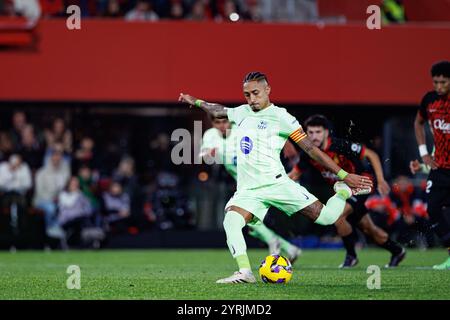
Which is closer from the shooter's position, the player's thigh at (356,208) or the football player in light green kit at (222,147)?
the player's thigh at (356,208)

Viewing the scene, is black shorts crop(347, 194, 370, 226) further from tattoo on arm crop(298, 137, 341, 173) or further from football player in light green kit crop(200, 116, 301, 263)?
tattoo on arm crop(298, 137, 341, 173)

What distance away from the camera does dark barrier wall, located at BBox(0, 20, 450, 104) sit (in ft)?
71.3

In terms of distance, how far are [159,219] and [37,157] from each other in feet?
9.66

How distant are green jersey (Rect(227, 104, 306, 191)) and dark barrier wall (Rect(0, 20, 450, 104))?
1153 cm

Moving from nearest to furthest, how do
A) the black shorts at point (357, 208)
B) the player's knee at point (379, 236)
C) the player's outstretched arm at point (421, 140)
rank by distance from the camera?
the player's outstretched arm at point (421, 140), the black shorts at point (357, 208), the player's knee at point (379, 236)

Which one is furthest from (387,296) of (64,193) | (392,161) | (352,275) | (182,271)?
(392,161)

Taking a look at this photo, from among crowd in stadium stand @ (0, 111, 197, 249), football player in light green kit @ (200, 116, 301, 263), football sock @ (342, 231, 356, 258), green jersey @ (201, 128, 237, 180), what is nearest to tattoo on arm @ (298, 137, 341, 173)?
football sock @ (342, 231, 356, 258)

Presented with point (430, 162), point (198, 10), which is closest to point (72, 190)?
point (198, 10)

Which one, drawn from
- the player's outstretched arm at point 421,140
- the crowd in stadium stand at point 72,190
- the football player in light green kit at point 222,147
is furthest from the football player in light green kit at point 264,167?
the crowd in stadium stand at point 72,190

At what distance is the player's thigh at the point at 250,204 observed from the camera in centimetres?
1037

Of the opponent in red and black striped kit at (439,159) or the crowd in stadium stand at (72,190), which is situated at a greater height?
the opponent in red and black striped kit at (439,159)

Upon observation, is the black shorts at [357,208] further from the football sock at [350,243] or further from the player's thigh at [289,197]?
the player's thigh at [289,197]

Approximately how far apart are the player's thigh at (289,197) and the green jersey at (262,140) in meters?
0.08

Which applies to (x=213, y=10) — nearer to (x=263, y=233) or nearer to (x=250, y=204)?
(x=263, y=233)
